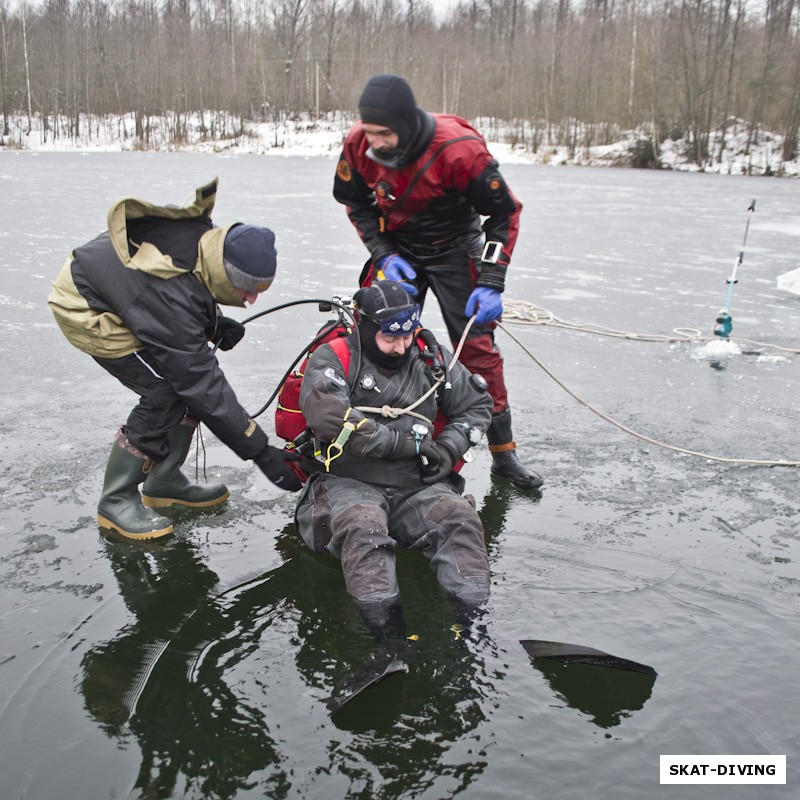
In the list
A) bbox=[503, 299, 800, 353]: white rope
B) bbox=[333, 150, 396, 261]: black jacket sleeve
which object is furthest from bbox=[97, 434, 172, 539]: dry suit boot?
bbox=[503, 299, 800, 353]: white rope

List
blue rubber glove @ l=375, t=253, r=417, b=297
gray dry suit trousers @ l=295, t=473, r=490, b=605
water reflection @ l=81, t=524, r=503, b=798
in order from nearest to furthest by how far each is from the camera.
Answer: water reflection @ l=81, t=524, r=503, b=798 < gray dry suit trousers @ l=295, t=473, r=490, b=605 < blue rubber glove @ l=375, t=253, r=417, b=297

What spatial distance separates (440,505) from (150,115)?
174 feet

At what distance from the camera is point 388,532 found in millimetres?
3277

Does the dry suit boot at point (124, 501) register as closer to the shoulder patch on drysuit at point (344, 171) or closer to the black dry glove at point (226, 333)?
the black dry glove at point (226, 333)

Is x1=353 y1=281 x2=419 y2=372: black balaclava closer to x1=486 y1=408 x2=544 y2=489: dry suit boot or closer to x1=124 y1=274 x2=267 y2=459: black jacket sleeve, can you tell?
x1=124 y1=274 x2=267 y2=459: black jacket sleeve

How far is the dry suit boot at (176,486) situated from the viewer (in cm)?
384

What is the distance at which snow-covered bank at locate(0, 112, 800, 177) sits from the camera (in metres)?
33.3

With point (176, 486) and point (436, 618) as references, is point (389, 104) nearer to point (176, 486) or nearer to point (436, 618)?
point (176, 486)

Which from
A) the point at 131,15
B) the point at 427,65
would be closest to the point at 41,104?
the point at 131,15

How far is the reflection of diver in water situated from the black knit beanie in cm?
208

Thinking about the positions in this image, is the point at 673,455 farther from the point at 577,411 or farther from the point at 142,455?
the point at 142,455

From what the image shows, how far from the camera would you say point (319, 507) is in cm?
325

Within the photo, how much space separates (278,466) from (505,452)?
4.42 feet

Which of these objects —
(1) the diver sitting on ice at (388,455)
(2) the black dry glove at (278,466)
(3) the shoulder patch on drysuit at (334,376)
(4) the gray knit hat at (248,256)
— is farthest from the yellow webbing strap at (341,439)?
(4) the gray knit hat at (248,256)
